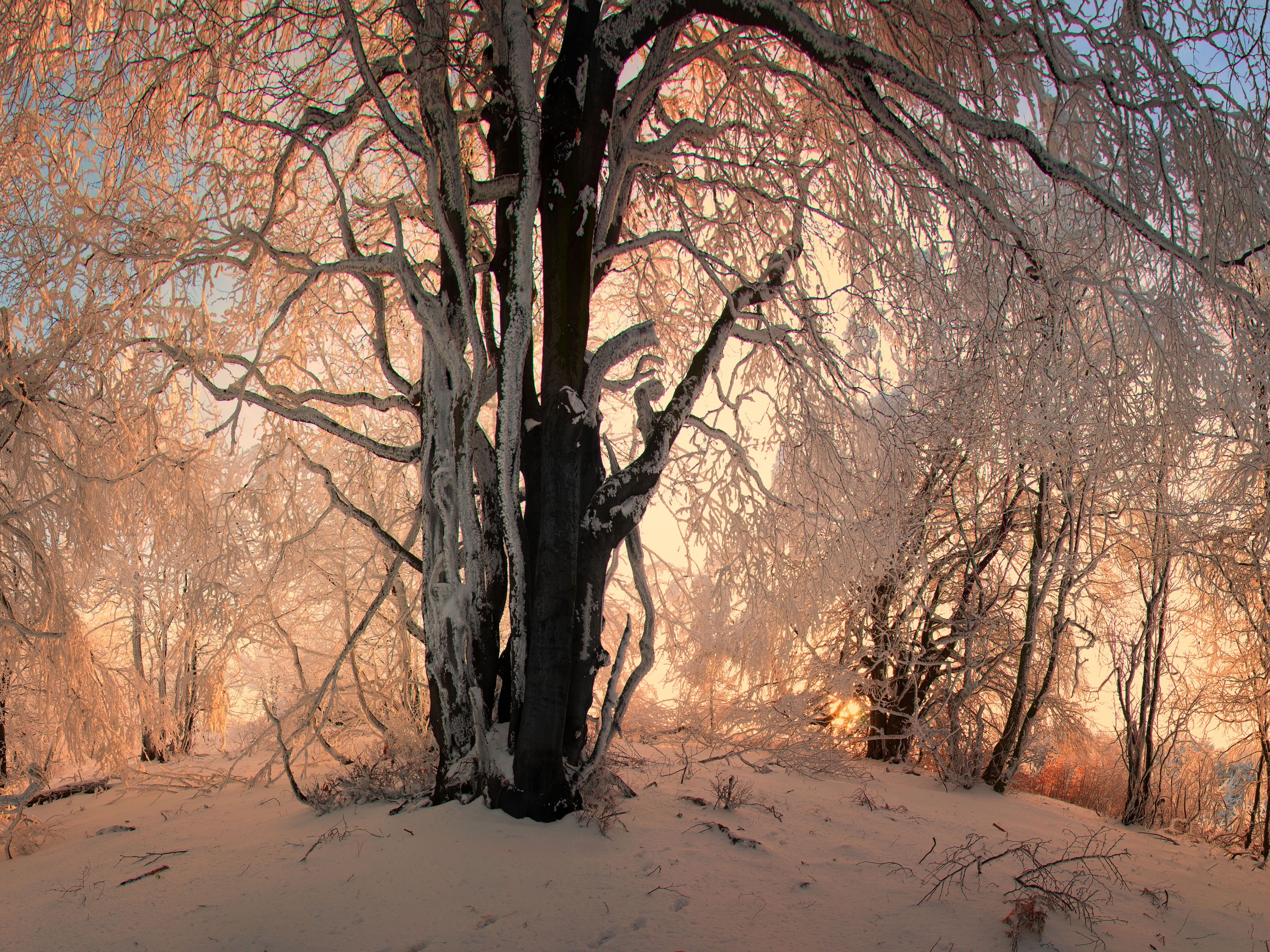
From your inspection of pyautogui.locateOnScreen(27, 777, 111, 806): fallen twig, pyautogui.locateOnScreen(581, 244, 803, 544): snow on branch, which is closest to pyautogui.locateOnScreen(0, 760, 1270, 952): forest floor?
pyautogui.locateOnScreen(581, 244, 803, 544): snow on branch

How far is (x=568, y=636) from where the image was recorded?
13.3ft

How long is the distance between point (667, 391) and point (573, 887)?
3.55 meters

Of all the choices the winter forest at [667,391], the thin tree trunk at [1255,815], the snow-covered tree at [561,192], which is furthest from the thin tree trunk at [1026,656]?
the snow-covered tree at [561,192]

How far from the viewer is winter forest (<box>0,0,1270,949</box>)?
3.65 meters

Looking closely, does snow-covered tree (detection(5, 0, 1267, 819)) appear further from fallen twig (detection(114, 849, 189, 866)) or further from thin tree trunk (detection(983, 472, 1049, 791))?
thin tree trunk (detection(983, 472, 1049, 791))

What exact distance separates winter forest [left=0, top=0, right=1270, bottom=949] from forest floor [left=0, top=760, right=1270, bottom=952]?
7 cm

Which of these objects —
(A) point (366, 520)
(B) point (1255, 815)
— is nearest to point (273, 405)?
(A) point (366, 520)

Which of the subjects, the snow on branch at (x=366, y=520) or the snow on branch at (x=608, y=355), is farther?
the snow on branch at (x=366, y=520)

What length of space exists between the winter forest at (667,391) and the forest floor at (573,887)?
0.07 metres

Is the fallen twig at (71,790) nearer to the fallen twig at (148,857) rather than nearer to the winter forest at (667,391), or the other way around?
the winter forest at (667,391)

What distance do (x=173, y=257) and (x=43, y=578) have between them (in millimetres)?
2633

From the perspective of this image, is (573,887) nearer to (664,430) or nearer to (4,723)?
(664,430)

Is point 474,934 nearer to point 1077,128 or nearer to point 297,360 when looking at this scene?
point 1077,128

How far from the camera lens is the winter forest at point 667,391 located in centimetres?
365
